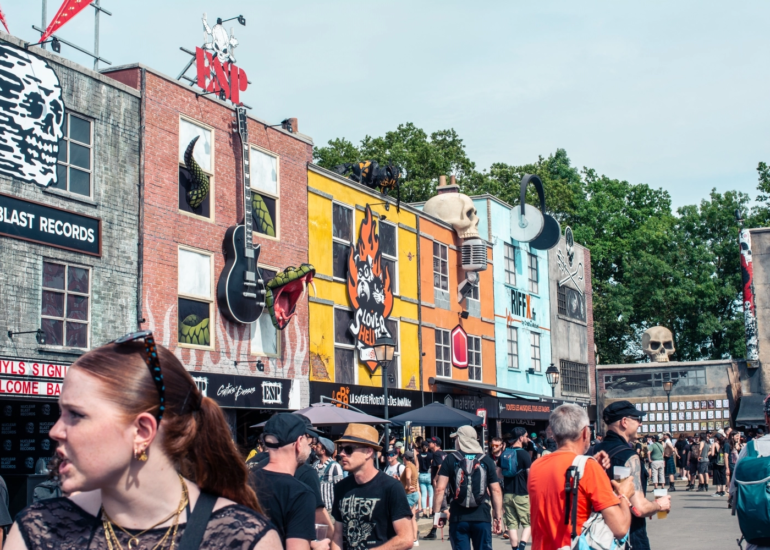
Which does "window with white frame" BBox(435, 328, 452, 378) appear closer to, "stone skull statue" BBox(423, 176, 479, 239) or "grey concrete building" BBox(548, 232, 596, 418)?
"stone skull statue" BBox(423, 176, 479, 239)

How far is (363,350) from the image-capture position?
2858 cm

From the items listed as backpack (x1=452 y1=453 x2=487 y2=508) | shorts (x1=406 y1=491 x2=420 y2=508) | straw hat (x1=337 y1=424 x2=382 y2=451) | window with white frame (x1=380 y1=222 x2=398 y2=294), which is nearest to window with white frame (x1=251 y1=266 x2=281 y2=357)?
window with white frame (x1=380 y1=222 x2=398 y2=294)

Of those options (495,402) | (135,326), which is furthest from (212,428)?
(495,402)

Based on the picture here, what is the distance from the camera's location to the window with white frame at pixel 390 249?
30703 mm

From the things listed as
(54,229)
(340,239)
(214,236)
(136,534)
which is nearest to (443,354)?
(340,239)

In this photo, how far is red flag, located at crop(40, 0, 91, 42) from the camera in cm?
1914

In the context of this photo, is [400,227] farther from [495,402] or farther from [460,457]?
[460,457]

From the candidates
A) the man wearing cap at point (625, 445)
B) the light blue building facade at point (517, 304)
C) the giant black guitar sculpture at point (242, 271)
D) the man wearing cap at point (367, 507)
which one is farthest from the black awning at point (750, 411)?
the man wearing cap at point (367, 507)

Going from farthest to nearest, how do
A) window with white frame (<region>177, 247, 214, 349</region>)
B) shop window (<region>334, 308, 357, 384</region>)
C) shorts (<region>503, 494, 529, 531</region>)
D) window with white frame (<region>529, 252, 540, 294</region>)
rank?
window with white frame (<region>529, 252, 540, 294</region>)
shop window (<region>334, 308, 357, 384</region>)
window with white frame (<region>177, 247, 214, 349</region>)
shorts (<region>503, 494, 529, 531</region>)

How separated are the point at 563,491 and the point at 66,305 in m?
14.6

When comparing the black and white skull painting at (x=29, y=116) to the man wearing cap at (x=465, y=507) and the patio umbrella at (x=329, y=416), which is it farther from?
the man wearing cap at (x=465, y=507)

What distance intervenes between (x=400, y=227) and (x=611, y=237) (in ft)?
120

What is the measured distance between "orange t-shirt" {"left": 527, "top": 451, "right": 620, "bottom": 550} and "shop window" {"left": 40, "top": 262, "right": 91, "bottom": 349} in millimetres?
13943

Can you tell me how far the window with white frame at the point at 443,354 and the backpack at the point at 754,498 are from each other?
89.5 feet
